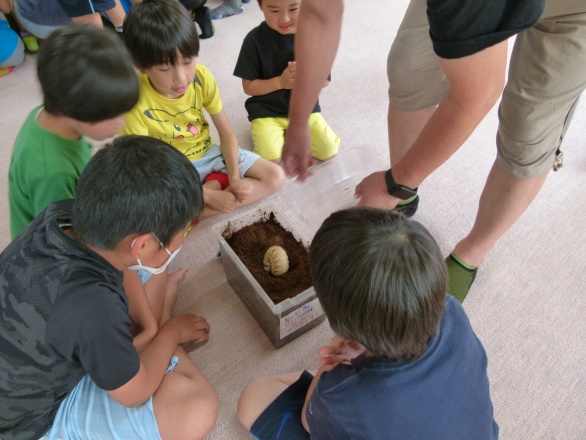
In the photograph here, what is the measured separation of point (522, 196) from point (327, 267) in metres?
0.63

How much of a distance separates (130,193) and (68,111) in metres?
0.27

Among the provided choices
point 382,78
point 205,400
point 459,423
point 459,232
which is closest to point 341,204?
point 459,232

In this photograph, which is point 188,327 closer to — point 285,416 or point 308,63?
point 285,416

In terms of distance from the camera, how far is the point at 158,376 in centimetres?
88

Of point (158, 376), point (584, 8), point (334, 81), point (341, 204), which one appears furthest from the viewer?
point (334, 81)

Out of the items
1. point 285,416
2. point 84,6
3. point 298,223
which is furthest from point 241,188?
point 84,6

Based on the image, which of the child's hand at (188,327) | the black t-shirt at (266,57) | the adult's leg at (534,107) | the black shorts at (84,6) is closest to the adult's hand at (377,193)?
the adult's leg at (534,107)

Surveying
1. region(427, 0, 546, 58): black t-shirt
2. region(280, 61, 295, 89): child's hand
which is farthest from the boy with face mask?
region(280, 61, 295, 89): child's hand

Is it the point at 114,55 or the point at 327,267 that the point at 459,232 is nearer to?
the point at 327,267

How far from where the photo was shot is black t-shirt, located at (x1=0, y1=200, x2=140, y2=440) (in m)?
0.65

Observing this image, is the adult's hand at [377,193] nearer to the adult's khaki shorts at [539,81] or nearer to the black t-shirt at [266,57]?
the adult's khaki shorts at [539,81]

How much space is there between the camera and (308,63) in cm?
97

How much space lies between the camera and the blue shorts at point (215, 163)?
1.38 meters

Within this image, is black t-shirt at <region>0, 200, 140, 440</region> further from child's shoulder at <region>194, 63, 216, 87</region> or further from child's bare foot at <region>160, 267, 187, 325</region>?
child's shoulder at <region>194, 63, 216, 87</region>
